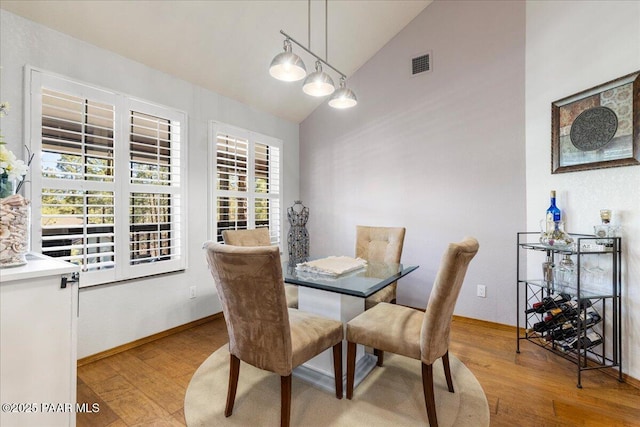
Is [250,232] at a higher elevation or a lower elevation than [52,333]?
higher

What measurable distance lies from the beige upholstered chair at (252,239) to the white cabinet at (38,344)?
54.7 inches

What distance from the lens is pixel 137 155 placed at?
268cm

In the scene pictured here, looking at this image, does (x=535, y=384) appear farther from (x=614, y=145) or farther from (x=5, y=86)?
(x=5, y=86)

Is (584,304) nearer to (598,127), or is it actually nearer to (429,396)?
(598,127)

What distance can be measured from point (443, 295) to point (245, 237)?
73.8 inches

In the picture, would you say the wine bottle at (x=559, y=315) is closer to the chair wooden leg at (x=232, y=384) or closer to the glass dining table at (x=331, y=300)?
the glass dining table at (x=331, y=300)

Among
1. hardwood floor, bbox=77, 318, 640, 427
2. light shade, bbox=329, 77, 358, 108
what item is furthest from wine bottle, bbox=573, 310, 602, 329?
light shade, bbox=329, 77, 358, 108

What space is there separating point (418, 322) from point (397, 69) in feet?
9.67

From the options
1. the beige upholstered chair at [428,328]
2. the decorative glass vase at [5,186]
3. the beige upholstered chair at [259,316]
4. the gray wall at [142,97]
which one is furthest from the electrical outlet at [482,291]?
the decorative glass vase at [5,186]

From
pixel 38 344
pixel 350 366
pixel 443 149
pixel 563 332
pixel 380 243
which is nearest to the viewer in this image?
pixel 38 344

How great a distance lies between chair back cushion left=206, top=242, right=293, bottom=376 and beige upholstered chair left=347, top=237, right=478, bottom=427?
54cm

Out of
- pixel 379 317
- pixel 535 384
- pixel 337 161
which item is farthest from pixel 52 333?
pixel 337 161

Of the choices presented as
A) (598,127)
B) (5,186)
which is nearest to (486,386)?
(598,127)

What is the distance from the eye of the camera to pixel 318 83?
2164mm
